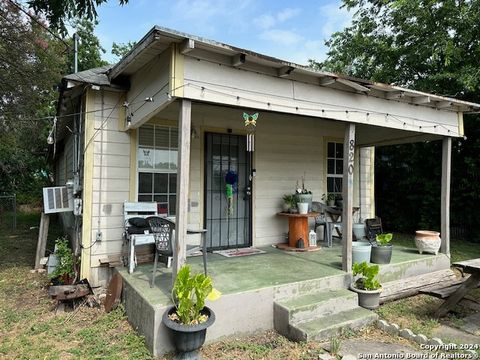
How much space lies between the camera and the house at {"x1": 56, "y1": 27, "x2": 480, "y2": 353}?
333cm

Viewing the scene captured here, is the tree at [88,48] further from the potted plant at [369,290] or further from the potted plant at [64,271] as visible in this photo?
the potted plant at [369,290]

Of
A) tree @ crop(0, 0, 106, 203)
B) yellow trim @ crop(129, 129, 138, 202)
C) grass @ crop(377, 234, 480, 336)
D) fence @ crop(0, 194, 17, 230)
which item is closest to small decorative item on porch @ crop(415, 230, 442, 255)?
grass @ crop(377, 234, 480, 336)

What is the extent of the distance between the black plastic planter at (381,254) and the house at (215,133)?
2.25ft

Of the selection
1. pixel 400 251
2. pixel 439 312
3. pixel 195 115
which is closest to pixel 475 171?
pixel 400 251

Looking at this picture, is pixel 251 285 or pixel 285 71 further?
pixel 285 71

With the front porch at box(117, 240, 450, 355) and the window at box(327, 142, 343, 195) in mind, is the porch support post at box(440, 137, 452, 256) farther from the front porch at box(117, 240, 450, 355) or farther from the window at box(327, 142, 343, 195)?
the window at box(327, 142, 343, 195)

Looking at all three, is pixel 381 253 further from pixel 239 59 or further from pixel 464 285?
pixel 239 59

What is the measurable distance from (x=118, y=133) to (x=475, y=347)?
15.5 feet

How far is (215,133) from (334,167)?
2.79m

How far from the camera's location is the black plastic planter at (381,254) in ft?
15.4

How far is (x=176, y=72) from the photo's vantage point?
10.2ft

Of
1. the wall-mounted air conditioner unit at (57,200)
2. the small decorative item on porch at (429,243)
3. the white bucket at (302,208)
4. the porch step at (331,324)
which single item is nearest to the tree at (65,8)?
the wall-mounted air conditioner unit at (57,200)

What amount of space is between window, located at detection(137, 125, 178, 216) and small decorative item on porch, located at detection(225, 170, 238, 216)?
2.98 feet

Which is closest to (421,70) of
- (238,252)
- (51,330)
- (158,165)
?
(238,252)
